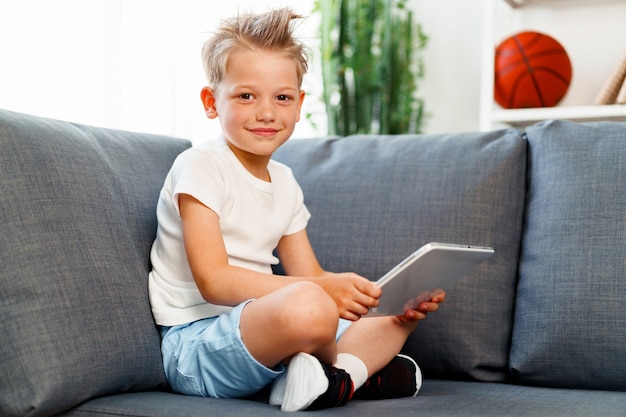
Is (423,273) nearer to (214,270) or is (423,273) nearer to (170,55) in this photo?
(214,270)

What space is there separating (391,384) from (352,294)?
0.21 m

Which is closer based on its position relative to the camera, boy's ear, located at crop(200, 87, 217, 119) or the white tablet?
the white tablet

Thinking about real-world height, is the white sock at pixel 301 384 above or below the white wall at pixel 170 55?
below

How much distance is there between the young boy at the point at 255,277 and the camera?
1183mm

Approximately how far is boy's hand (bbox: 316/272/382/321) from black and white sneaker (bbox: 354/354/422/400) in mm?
159

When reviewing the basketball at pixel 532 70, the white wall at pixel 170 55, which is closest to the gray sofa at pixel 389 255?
the white wall at pixel 170 55

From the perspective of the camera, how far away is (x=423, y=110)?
3512 millimetres

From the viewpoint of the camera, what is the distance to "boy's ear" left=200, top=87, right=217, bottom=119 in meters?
1.51

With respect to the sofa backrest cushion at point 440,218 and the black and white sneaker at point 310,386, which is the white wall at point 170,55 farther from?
the black and white sneaker at point 310,386

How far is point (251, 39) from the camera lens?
4.75 feet

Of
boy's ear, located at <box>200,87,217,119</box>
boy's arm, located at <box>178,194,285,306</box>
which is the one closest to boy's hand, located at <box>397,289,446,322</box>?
boy's arm, located at <box>178,194,285,306</box>

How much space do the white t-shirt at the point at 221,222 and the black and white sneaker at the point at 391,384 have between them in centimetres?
28

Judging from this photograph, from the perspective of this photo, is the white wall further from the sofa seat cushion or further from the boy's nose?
the sofa seat cushion

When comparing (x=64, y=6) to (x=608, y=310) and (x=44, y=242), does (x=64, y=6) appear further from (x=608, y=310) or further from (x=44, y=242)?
(x=608, y=310)
